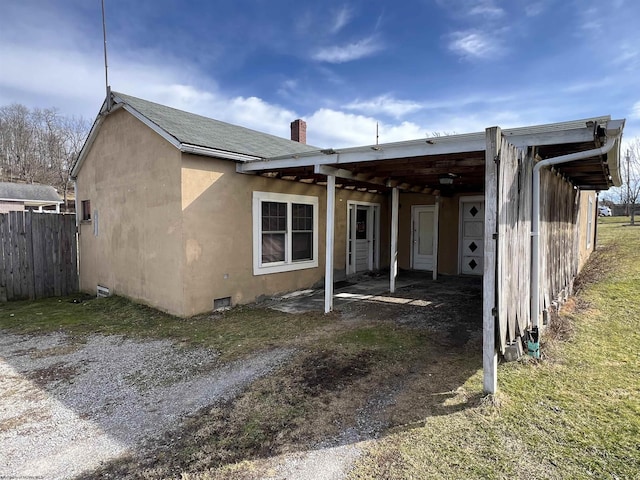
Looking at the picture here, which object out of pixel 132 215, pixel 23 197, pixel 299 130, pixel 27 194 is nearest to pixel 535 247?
pixel 132 215

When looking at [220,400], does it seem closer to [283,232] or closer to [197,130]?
Answer: [283,232]

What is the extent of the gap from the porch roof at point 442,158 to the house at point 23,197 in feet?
80.6

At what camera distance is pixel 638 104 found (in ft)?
44.3

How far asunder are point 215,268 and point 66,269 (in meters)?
5.10

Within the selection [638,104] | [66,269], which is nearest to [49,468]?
[66,269]

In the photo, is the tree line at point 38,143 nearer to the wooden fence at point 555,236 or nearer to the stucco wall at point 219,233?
the stucco wall at point 219,233

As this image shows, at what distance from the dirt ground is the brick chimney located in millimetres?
10121

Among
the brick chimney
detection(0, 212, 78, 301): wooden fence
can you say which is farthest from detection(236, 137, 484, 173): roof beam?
the brick chimney

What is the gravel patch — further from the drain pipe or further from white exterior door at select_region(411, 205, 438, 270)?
white exterior door at select_region(411, 205, 438, 270)

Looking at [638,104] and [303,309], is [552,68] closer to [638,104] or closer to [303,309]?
[303,309]

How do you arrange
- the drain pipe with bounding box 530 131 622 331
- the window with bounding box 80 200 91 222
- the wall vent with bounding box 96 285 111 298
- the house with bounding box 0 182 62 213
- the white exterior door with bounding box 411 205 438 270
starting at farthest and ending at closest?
the house with bounding box 0 182 62 213, the white exterior door with bounding box 411 205 438 270, the window with bounding box 80 200 91 222, the wall vent with bounding box 96 285 111 298, the drain pipe with bounding box 530 131 622 331

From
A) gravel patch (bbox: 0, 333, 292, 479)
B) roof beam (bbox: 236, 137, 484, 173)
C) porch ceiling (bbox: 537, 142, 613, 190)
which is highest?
roof beam (bbox: 236, 137, 484, 173)

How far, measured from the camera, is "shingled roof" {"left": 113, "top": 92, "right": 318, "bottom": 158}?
20.9 ft

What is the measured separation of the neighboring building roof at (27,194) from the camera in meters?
23.6
